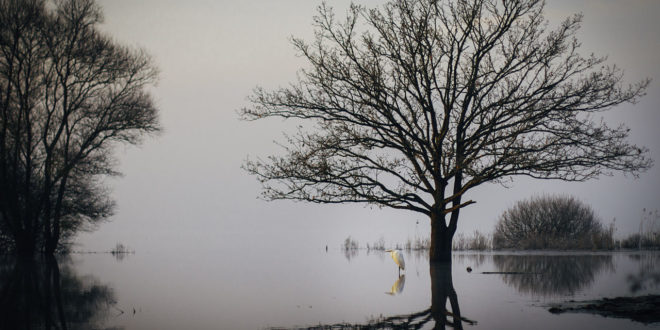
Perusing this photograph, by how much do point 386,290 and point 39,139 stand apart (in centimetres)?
2320

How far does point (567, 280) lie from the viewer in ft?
40.4

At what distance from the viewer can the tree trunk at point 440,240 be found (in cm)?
1881

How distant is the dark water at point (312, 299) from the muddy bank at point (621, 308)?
0.87ft

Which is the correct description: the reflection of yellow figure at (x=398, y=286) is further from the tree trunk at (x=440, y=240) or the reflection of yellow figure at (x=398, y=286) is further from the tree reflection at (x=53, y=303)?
the tree reflection at (x=53, y=303)

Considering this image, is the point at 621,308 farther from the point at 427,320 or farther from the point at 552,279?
the point at 552,279

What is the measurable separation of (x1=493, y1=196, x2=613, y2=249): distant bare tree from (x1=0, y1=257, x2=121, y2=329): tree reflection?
23412 mm

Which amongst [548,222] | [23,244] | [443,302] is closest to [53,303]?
[443,302]

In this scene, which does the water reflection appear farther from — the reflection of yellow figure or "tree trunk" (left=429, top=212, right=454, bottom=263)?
"tree trunk" (left=429, top=212, right=454, bottom=263)

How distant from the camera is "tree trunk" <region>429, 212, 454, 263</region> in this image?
1881cm

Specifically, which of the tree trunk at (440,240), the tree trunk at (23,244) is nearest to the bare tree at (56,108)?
the tree trunk at (23,244)

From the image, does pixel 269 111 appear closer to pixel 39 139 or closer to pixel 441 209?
pixel 441 209

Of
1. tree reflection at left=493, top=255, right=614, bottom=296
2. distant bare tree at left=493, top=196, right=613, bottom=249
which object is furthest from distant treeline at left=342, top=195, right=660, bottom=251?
tree reflection at left=493, top=255, right=614, bottom=296

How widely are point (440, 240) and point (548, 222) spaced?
560 inches

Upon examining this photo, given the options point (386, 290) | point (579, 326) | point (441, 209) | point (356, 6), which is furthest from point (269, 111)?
point (579, 326)
